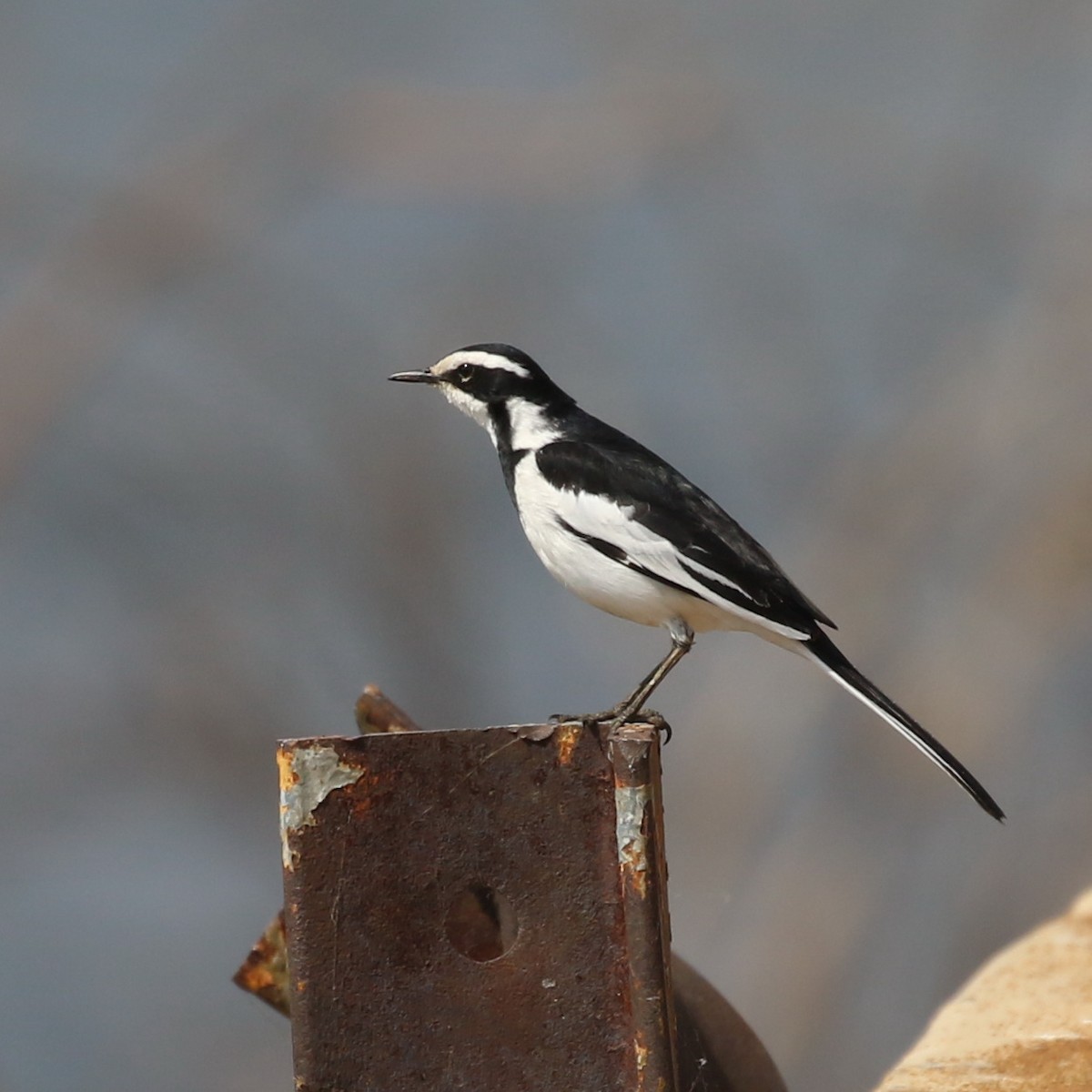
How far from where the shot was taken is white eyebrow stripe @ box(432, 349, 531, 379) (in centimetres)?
537

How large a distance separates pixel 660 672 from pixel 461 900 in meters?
2.09

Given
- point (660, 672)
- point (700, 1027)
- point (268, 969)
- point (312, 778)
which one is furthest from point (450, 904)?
point (660, 672)

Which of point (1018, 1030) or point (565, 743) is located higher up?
point (565, 743)

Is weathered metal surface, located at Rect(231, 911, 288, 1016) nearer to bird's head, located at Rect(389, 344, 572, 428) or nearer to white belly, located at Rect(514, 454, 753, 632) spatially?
white belly, located at Rect(514, 454, 753, 632)

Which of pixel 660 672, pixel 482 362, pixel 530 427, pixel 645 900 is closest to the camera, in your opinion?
pixel 645 900

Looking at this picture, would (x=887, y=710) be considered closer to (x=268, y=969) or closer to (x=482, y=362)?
(x=482, y=362)

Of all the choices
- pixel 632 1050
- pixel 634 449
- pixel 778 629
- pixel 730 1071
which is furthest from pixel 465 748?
pixel 634 449

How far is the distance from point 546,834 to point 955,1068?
3.70 feet

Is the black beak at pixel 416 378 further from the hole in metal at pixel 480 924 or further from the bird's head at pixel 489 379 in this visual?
the hole in metal at pixel 480 924

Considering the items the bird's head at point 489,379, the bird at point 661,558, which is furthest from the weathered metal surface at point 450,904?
the bird's head at point 489,379

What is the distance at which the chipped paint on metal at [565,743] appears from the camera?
2.38 metres

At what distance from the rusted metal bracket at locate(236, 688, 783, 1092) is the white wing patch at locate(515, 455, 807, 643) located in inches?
90.0

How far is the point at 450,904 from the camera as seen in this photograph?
2.37 m

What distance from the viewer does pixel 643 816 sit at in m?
Answer: 2.33
